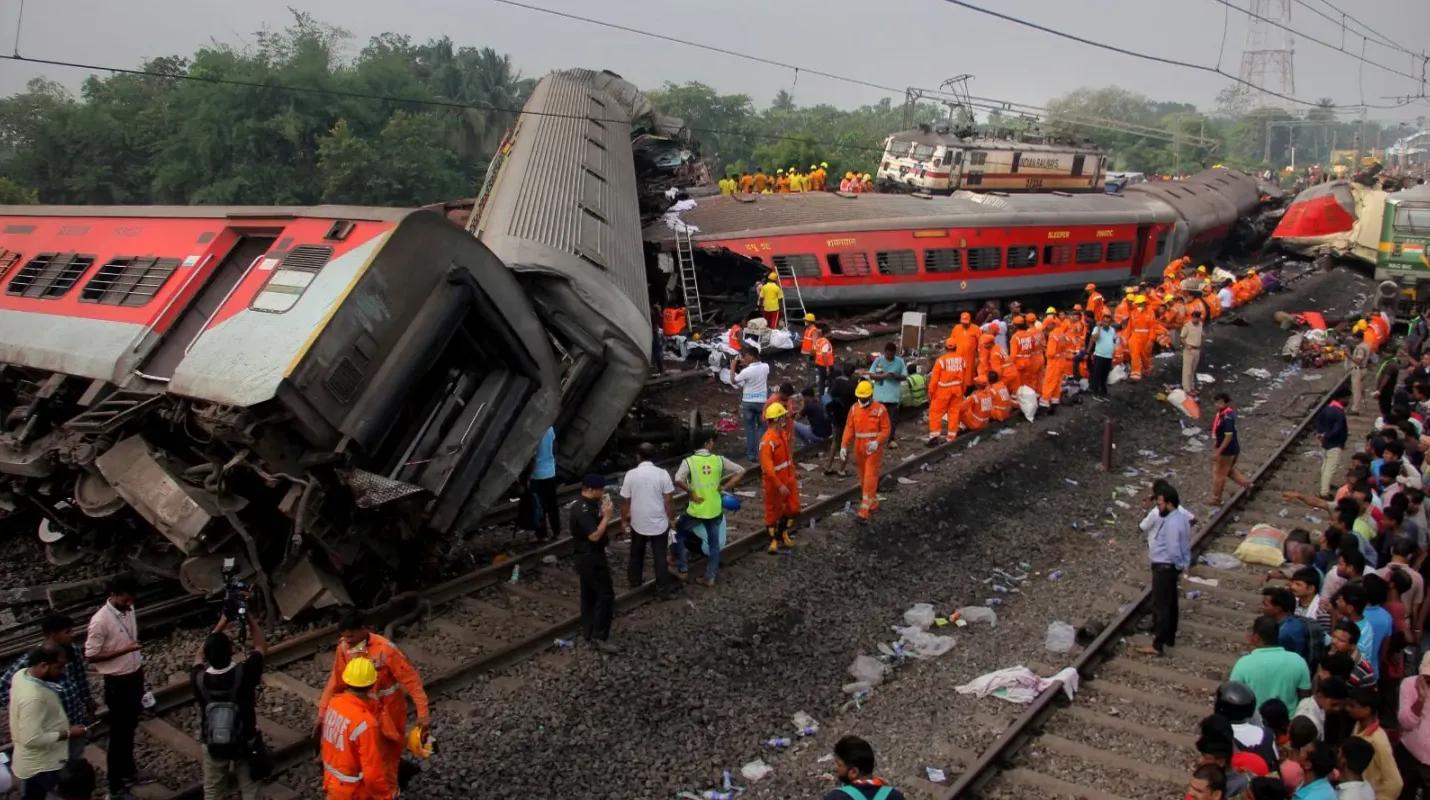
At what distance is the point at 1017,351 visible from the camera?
13.8m

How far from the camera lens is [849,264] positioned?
762 inches

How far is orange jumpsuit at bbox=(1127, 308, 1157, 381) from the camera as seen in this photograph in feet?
52.3

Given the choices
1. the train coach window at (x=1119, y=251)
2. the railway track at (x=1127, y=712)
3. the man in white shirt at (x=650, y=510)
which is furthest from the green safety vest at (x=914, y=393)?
the train coach window at (x=1119, y=251)

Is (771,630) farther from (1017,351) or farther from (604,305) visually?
(1017,351)

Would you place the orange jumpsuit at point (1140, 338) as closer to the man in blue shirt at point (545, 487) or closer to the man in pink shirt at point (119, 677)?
the man in blue shirt at point (545, 487)

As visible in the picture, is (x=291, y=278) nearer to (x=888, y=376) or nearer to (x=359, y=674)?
(x=359, y=674)

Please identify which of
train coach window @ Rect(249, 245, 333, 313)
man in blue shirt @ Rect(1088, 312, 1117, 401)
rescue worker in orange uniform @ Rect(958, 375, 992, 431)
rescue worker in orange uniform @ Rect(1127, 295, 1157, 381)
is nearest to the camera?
train coach window @ Rect(249, 245, 333, 313)

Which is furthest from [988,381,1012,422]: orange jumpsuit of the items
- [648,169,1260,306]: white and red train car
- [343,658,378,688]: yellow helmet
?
[343,658,378,688]: yellow helmet

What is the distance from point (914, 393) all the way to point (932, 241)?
6.69m

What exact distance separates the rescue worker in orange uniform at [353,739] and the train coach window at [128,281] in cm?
464

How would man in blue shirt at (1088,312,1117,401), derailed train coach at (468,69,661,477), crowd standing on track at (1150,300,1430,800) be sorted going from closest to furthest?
crowd standing on track at (1150,300,1430,800) < derailed train coach at (468,69,661,477) < man in blue shirt at (1088,312,1117,401)

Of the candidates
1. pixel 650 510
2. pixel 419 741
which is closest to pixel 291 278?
pixel 650 510

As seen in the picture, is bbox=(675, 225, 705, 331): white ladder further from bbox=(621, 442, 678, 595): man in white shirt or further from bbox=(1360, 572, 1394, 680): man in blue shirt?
bbox=(1360, 572, 1394, 680): man in blue shirt

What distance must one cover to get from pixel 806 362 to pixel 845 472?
18.2 ft
